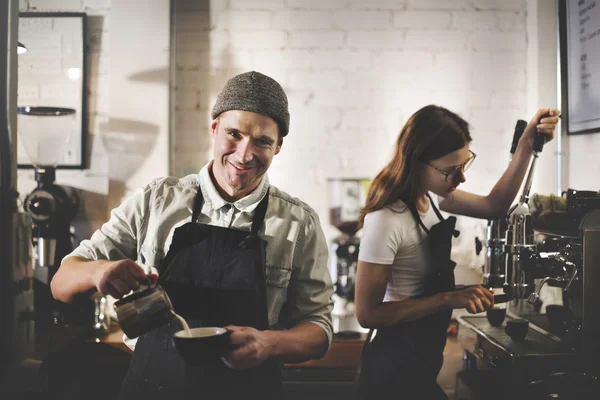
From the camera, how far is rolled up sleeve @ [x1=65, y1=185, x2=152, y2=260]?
139cm

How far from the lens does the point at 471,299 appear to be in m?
1.53

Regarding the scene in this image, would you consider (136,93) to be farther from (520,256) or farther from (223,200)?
(520,256)

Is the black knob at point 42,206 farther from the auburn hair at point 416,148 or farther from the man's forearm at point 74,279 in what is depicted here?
the auburn hair at point 416,148

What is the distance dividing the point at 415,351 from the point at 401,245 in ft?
1.05

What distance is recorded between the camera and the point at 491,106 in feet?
8.45

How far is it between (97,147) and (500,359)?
2.02 meters

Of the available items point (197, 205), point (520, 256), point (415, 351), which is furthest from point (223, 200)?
point (520, 256)

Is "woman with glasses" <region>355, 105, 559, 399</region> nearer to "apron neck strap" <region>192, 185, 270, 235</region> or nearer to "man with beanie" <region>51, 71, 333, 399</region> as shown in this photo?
"man with beanie" <region>51, 71, 333, 399</region>

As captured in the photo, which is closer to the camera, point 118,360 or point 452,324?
point 118,360

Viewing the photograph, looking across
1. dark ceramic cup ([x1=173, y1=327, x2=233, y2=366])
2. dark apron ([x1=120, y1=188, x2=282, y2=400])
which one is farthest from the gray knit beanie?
dark ceramic cup ([x1=173, y1=327, x2=233, y2=366])

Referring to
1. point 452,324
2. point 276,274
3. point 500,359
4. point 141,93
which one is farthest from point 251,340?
point 141,93

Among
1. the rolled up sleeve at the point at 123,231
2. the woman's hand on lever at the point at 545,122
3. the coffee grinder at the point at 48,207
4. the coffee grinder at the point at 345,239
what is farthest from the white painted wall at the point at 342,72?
the rolled up sleeve at the point at 123,231

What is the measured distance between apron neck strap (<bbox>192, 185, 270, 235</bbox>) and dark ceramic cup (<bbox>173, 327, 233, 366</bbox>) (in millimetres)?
370

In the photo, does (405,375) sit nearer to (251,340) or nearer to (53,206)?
(251,340)
